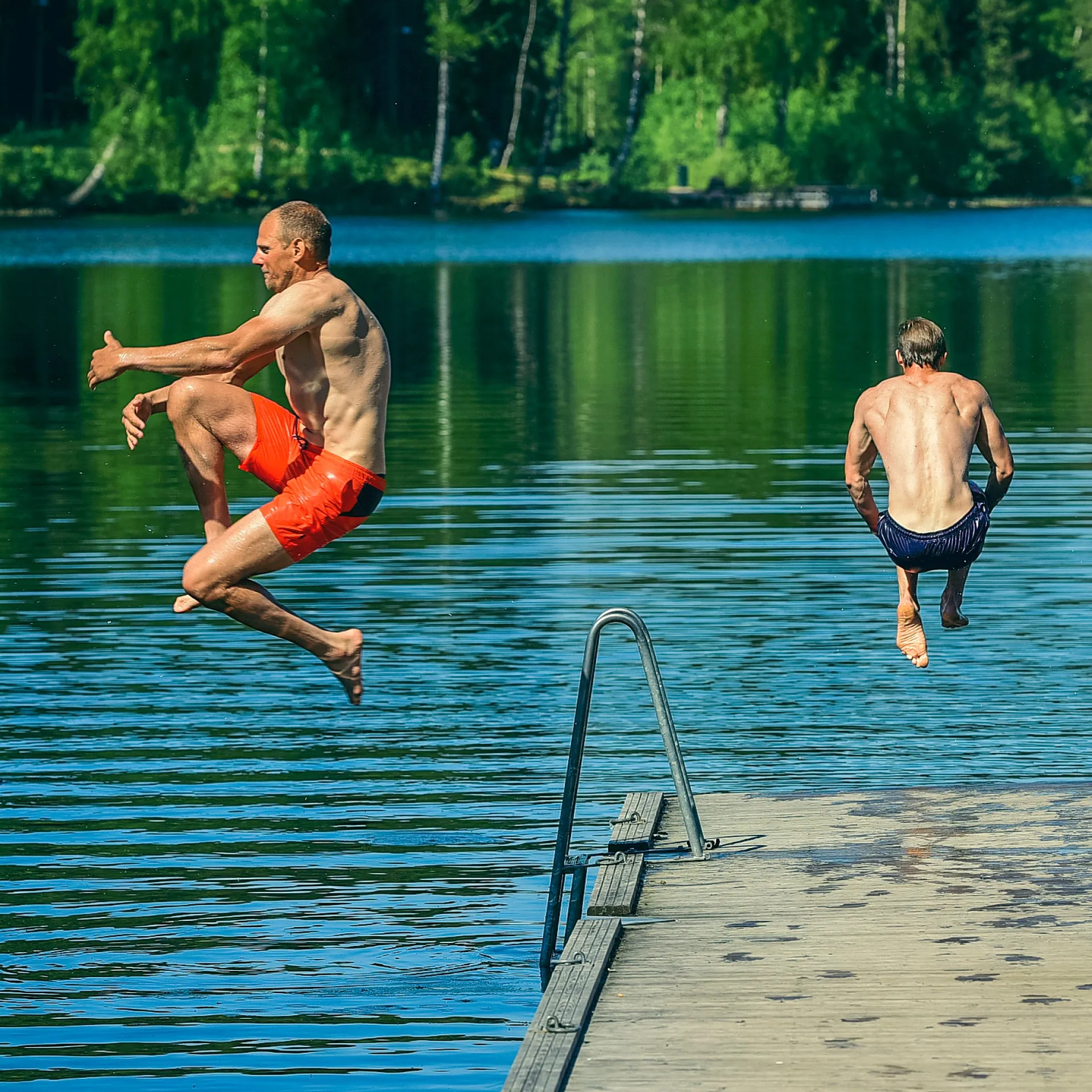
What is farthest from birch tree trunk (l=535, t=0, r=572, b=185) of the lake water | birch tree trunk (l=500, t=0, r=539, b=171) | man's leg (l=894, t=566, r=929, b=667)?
man's leg (l=894, t=566, r=929, b=667)

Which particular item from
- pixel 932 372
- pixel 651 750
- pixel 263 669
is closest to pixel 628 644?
pixel 263 669

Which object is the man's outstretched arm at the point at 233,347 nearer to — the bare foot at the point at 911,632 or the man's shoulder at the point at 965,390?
the man's shoulder at the point at 965,390

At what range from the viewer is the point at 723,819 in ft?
35.9

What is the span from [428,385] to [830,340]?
10.2 meters

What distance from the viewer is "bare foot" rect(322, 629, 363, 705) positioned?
9609mm

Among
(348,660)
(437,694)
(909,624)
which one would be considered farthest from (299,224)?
(437,694)

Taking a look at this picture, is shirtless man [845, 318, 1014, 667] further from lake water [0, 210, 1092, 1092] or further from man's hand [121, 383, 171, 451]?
man's hand [121, 383, 171, 451]

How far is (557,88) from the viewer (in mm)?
104250

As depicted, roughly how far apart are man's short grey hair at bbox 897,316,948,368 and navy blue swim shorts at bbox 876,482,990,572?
55cm

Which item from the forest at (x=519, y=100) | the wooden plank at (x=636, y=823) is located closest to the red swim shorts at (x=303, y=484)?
the wooden plank at (x=636, y=823)

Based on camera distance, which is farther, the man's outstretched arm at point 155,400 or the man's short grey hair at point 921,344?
the man's short grey hair at point 921,344

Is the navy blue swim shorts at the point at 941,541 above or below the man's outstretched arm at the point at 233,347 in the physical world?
below

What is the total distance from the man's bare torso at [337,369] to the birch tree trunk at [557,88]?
93.4m

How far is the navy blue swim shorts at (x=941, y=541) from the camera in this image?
10180mm
